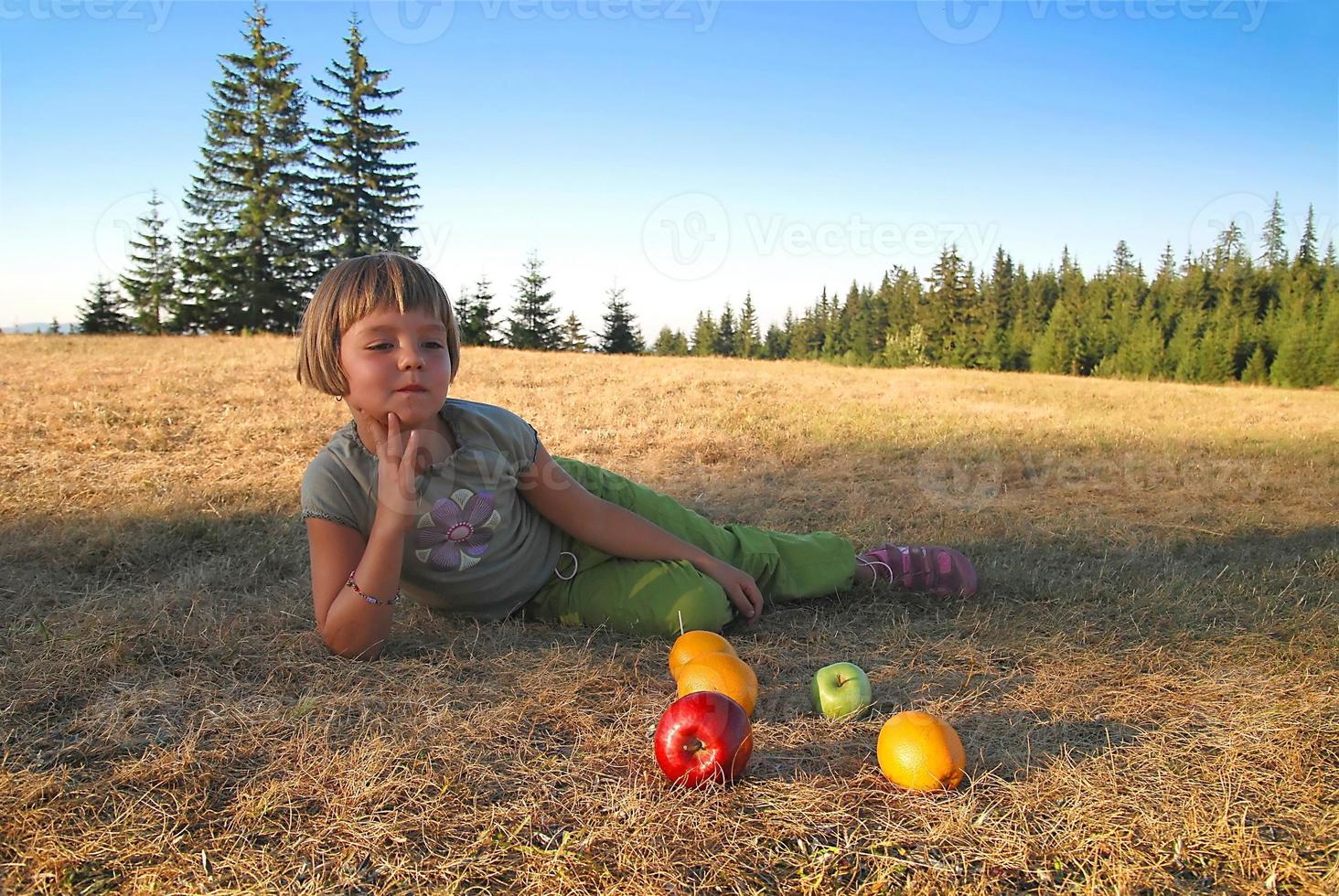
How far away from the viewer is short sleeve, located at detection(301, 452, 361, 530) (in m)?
2.80

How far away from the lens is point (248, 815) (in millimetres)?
1925

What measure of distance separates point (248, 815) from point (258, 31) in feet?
110

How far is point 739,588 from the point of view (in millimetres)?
3326

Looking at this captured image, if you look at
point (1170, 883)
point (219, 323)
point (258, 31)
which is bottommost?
point (1170, 883)

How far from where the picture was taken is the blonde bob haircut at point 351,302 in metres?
2.77

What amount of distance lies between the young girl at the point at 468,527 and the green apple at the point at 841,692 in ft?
2.13

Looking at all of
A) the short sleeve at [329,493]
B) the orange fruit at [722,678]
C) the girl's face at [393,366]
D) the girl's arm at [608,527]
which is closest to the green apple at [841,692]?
the orange fruit at [722,678]

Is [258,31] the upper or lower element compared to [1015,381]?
upper

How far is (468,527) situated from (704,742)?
54.1 inches

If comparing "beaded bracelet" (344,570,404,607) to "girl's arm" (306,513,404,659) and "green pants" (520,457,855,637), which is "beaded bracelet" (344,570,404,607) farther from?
"green pants" (520,457,855,637)

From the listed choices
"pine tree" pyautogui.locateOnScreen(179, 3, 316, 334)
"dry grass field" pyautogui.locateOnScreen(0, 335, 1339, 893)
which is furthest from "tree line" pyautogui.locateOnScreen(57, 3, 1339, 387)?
"dry grass field" pyautogui.locateOnScreen(0, 335, 1339, 893)

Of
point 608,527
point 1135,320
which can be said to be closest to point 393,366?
point 608,527

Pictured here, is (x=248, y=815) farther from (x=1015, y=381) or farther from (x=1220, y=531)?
(x=1015, y=381)

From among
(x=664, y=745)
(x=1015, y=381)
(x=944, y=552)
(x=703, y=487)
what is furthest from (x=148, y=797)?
(x=1015, y=381)
